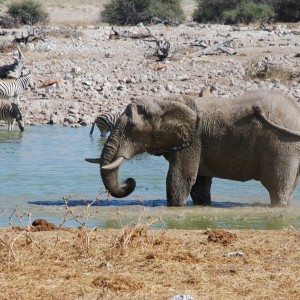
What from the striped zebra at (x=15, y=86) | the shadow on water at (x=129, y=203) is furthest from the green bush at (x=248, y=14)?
the shadow on water at (x=129, y=203)

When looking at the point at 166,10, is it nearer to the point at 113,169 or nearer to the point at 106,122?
the point at 106,122

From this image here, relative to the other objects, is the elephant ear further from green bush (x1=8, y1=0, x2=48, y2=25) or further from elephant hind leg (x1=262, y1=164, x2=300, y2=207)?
green bush (x1=8, y1=0, x2=48, y2=25)

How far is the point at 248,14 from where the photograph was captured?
44312mm

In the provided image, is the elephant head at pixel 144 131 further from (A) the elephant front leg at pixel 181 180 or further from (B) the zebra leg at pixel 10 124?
(B) the zebra leg at pixel 10 124

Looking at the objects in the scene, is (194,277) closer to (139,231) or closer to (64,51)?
(139,231)

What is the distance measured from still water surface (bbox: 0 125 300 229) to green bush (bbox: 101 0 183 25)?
87.3ft

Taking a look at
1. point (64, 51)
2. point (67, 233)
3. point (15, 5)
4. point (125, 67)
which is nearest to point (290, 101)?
point (67, 233)

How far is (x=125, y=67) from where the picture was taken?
28266 mm

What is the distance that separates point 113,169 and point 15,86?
48.9ft

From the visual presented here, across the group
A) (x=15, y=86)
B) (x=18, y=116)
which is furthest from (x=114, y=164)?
(x=15, y=86)

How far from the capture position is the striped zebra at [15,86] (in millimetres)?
25791

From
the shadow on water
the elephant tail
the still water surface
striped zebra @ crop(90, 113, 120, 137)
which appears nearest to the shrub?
striped zebra @ crop(90, 113, 120, 137)

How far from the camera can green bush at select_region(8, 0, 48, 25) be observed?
46469 mm

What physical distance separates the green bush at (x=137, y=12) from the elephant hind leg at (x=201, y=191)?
3440 cm
